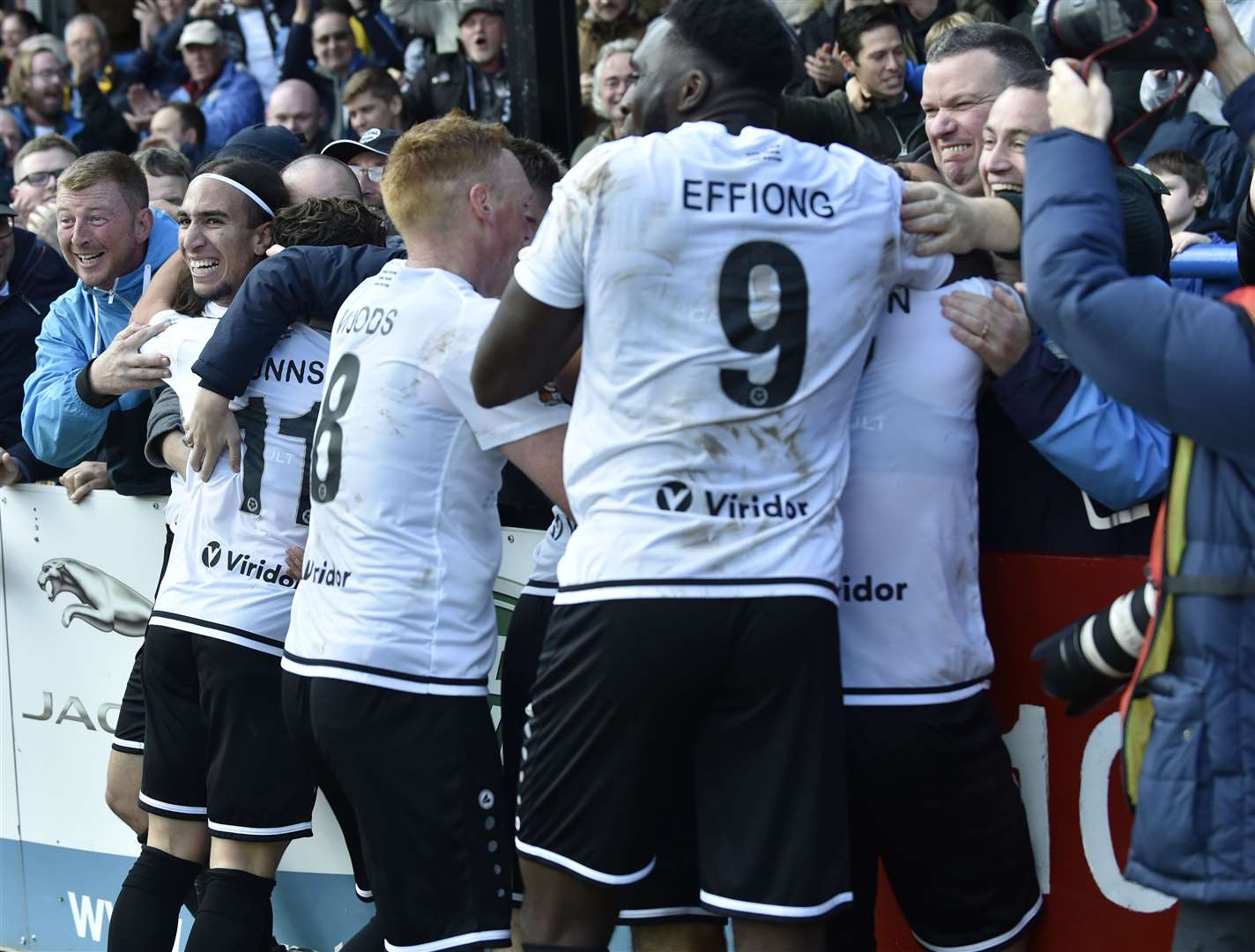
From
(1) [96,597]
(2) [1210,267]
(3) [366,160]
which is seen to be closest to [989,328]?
(2) [1210,267]

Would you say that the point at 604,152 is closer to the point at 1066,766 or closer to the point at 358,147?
the point at 1066,766

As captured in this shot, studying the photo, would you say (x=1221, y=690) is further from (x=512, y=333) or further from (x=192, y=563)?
(x=192, y=563)

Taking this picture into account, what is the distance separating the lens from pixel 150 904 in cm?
405

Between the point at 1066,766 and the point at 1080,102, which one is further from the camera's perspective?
the point at 1066,766

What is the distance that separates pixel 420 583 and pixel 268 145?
2843mm

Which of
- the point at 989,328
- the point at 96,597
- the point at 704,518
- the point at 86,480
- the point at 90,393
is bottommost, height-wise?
the point at 96,597

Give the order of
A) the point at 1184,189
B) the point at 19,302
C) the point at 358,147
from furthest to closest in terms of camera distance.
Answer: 1. the point at 1184,189
2. the point at 19,302
3. the point at 358,147

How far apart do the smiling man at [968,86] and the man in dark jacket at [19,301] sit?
10.7 feet

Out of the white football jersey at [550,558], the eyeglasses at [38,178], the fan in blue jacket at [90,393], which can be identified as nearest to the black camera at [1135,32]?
the white football jersey at [550,558]

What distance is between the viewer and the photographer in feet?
7.75

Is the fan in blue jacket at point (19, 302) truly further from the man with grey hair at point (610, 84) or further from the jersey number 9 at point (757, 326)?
the jersey number 9 at point (757, 326)

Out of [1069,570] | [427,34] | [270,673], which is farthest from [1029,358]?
[427,34]

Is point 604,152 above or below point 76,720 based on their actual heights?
above

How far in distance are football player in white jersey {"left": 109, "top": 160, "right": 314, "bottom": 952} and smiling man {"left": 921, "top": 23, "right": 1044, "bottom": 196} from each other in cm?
159
